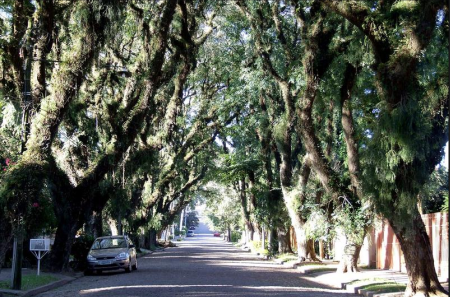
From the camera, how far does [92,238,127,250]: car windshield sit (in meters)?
24.4

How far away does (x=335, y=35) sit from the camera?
826 inches

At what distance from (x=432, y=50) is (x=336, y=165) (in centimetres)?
1164

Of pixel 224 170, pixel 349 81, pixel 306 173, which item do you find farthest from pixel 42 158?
pixel 224 170

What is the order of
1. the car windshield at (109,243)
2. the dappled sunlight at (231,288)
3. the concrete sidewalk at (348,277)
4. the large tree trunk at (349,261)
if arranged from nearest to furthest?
the dappled sunlight at (231,288) < the concrete sidewalk at (348,277) < the large tree trunk at (349,261) < the car windshield at (109,243)

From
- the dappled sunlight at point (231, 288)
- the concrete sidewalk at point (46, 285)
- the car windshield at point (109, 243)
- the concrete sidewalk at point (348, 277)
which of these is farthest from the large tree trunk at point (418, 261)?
the car windshield at point (109, 243)

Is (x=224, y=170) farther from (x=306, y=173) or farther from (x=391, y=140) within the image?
(x=391, y=140)

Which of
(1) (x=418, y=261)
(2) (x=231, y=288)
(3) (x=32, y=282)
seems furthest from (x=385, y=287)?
(3) (x=32, y=282)

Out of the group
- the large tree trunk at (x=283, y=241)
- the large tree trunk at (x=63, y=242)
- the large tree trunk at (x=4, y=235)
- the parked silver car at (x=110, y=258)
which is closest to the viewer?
the large tree trunk at (x=4, y=235)

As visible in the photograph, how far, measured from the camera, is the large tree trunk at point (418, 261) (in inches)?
516

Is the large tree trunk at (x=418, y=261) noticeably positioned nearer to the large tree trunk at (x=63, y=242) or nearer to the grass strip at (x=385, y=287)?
the grass strip at (x=385, y=287)

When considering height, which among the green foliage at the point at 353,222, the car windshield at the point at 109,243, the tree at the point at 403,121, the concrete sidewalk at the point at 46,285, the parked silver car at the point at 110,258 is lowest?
the concrete sidewalk at the point at 46,285

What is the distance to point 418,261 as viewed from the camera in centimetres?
1320

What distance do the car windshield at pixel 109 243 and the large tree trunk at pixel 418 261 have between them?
13.9 m

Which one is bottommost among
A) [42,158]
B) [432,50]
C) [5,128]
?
[42,158]
